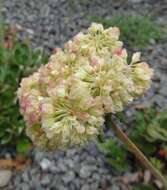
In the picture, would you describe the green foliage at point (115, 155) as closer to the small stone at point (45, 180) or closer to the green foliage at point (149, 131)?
the green foliage at point (149, 131)

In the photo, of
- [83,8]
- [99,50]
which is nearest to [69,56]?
[99,50]

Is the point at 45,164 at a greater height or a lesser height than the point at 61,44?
lesser

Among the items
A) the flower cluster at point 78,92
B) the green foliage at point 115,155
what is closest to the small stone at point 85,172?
the green foliage at point 115,155

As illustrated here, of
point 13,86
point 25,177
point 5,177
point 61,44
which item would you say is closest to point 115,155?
point 25,177

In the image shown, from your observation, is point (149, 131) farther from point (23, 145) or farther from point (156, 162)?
point (23, 145)

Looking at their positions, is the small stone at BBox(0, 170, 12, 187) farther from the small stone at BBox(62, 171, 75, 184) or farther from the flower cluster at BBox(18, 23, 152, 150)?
the flower cluster at BBox(18, 23, 152, 150)

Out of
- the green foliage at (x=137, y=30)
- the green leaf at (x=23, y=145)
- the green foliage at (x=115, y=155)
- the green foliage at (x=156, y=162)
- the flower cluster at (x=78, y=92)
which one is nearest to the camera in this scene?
the flower cluster at (x=78, y=92)
